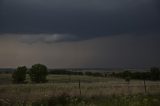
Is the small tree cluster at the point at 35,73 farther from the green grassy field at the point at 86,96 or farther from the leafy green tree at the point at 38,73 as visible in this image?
the green grassy field at the point at 86,96

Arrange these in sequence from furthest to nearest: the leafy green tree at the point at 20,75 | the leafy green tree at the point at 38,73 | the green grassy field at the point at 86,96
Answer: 1. the leafy green tree at the point at 38,73
2. the leafy green tree at the point at 20,75
3. the green grassy field at the point at 86,96

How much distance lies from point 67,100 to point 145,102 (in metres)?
6.97

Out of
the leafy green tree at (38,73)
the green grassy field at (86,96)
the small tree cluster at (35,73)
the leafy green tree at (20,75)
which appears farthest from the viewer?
the leafy green tree at (38,73)

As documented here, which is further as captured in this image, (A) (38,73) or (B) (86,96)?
(A) (38,73)

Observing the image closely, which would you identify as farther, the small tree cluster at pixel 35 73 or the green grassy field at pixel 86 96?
the small tree cluster at pixel 35 73

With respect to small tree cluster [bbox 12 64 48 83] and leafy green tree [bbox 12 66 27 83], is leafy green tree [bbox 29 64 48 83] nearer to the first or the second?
small tree cluster [bbox 12 64 48 83]

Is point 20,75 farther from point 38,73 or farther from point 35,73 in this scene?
point 38,73

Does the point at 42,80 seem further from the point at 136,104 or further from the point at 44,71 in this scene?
the point at 136,104

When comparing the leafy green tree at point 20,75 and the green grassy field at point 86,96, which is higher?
the leafy green tree at point 20,75

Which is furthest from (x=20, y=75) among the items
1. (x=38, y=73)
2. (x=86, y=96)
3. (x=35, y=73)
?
(x=86, y=96)

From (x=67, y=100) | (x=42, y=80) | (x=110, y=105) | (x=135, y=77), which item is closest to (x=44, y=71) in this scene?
(x=42, y=80)

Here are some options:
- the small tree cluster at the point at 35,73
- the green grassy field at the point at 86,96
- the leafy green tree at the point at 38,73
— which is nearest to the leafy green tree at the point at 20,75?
the small tree cluster at the point at 35,73

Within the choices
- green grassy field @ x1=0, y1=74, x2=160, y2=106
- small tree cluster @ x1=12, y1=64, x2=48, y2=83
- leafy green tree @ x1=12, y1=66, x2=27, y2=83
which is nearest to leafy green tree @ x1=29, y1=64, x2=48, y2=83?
small tree cluster @ x1=12, y1=64, x2=48, y2=83

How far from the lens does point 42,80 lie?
7619cm
